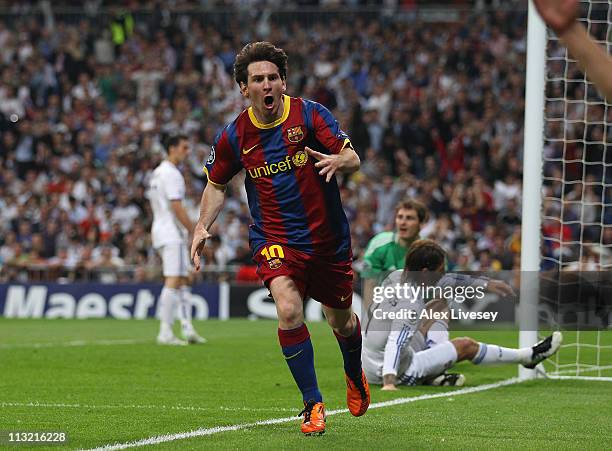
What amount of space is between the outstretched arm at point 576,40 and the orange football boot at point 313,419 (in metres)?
2.92

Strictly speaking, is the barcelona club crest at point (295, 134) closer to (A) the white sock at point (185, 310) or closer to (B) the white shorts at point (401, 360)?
(B) the white shorts at point (401, 360)

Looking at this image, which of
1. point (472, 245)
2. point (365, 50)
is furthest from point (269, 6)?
point (472, 245)

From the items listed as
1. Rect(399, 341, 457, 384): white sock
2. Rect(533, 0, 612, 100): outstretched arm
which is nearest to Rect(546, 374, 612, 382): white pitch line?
Rect(399, 341, 457, 384): white sock

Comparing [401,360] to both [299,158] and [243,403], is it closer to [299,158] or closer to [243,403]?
[243,403]

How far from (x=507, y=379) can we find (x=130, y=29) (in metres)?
21.2

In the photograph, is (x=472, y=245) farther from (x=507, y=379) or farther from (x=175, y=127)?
(x=507, y=379)

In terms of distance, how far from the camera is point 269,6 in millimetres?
29984

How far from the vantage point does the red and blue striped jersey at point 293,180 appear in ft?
23.4

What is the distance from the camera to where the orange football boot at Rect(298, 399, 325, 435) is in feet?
22.1

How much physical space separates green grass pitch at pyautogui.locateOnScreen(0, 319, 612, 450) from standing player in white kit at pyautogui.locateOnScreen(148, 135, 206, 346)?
20.2 inches

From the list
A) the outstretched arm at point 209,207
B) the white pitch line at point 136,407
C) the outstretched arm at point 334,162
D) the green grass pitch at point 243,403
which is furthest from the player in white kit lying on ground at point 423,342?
the outstretched arm at point 334,162

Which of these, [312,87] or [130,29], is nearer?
[312,87]

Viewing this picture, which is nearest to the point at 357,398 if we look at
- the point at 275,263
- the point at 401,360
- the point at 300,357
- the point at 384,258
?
the point at 300,357

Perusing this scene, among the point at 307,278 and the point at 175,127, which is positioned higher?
the point at 175,127
